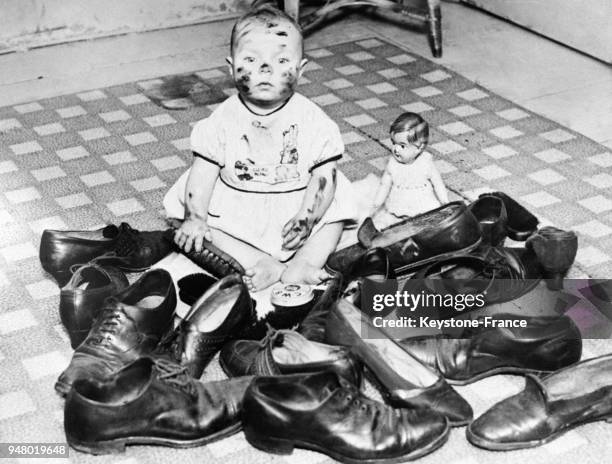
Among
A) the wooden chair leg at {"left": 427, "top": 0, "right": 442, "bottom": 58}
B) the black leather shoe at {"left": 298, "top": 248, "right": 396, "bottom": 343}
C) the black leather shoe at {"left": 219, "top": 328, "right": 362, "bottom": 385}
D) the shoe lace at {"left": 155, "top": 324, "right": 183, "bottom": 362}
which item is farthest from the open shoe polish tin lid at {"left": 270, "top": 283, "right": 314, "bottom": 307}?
the wooden chair leg at {"left": 427, "top": 0, "right": 442, "bottom": 58}

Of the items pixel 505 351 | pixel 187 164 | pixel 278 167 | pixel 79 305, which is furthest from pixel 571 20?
pixel 79 305

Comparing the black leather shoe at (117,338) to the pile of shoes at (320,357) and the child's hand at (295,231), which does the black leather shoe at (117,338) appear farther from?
the child's hand at (295,231)

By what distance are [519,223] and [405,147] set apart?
16.1 inches

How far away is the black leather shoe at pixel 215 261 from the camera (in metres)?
2.30

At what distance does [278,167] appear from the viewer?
7.65 ft

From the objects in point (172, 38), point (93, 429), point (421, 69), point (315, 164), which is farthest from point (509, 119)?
point (93, 429)

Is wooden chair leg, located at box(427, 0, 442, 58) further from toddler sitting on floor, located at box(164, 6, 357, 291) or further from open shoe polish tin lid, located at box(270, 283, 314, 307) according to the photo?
open shoe polish tin lid, located at box(270, 283, 314, 307)

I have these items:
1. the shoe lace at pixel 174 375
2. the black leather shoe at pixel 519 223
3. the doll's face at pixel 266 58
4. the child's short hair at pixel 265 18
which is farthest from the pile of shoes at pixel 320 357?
the child's short hair at pixel 265 18

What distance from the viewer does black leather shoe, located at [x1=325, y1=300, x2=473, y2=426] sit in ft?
6.07

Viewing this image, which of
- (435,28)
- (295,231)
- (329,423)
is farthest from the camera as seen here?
(435,28)

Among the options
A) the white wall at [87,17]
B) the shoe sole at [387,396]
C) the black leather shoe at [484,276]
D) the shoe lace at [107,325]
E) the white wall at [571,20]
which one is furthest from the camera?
the white wall at [87,17]

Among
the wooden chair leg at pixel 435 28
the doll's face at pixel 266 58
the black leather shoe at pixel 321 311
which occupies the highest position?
the doll's face at pixel 266 58

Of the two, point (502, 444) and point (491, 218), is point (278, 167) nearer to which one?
point (491, 218)

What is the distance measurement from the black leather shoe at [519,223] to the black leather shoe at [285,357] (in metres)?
0.82
